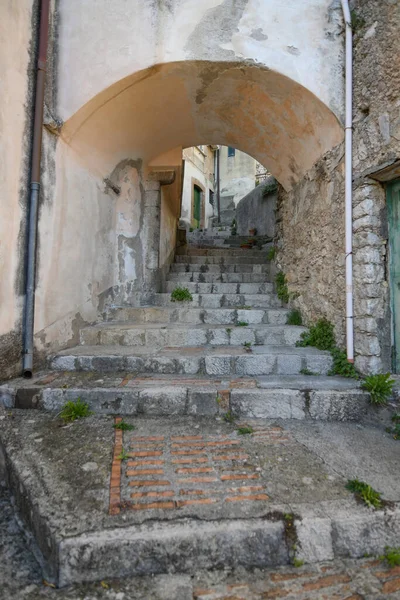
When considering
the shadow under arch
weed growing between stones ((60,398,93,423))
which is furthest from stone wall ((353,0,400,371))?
weed growing between stones ((60,398,93,423))

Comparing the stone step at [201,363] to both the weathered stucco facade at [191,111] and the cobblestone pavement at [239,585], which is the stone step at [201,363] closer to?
the weathered stucco facade at [191,111]

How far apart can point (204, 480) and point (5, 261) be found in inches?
101

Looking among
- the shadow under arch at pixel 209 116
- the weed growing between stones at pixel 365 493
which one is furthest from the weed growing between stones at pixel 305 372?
the shadow under arch at pixel 209 116

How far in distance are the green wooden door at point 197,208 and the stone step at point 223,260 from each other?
39.8ft

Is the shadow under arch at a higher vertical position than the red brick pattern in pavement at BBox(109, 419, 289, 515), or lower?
higher

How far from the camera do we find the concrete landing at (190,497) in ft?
4.94

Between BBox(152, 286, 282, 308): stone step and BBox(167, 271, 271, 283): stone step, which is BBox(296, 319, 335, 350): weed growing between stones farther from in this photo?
BBox(167, 271, 271, 283): stone step

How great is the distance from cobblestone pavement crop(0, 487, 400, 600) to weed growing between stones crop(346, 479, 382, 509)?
0.83ft

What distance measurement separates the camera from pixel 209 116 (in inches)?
185

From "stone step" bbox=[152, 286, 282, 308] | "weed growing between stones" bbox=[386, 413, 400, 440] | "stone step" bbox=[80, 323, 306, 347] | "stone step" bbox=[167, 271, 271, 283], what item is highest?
"stone step" bbox=[167, 271, 271, 283]

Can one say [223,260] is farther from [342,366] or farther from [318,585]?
[318,585]

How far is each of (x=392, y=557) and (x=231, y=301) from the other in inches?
158

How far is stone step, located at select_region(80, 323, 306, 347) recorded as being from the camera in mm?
4082

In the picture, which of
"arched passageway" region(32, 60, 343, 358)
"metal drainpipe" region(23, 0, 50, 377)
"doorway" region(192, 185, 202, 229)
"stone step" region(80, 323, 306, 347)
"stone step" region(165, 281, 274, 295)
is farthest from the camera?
"doorway" region(192, 185, 202, 229)
